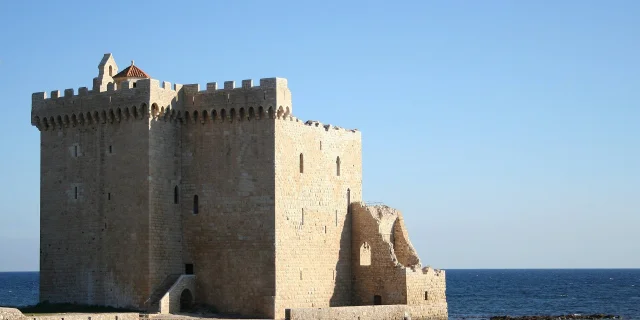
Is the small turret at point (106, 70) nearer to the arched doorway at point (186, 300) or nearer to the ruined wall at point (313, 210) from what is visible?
the ruined wall at point (313, 210)

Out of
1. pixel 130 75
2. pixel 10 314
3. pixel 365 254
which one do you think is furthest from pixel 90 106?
pixel 365 254

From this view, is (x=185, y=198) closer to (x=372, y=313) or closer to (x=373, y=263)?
(x=372, y=313)

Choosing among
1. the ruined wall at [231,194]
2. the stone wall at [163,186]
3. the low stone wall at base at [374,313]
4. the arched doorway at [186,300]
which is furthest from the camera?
the arched doorway at [186,300]

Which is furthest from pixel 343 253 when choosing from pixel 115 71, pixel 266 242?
pixel 115 71

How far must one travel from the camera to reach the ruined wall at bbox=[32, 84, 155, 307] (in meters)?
42.8

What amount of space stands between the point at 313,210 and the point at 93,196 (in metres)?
9.36

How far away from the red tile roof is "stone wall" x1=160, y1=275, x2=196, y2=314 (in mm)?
8993

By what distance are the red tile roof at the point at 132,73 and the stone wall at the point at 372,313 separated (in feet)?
41.2

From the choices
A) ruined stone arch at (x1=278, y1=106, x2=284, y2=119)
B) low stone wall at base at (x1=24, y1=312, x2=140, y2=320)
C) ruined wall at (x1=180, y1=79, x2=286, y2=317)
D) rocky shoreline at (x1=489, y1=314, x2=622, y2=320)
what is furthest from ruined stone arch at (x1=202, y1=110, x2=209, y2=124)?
rocky shoreline at (x1=489, y1=314, x2=622, y2=320)

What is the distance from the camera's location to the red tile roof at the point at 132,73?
149 ft

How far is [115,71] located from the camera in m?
46.9

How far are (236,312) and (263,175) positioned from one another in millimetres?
5686

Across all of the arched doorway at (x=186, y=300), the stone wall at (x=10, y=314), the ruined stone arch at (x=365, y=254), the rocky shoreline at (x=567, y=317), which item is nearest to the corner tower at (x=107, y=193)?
the arched doorway at (x=186, y=300)

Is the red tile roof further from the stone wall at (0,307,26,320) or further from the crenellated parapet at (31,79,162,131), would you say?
the stone wall at (0,307,26,320)
